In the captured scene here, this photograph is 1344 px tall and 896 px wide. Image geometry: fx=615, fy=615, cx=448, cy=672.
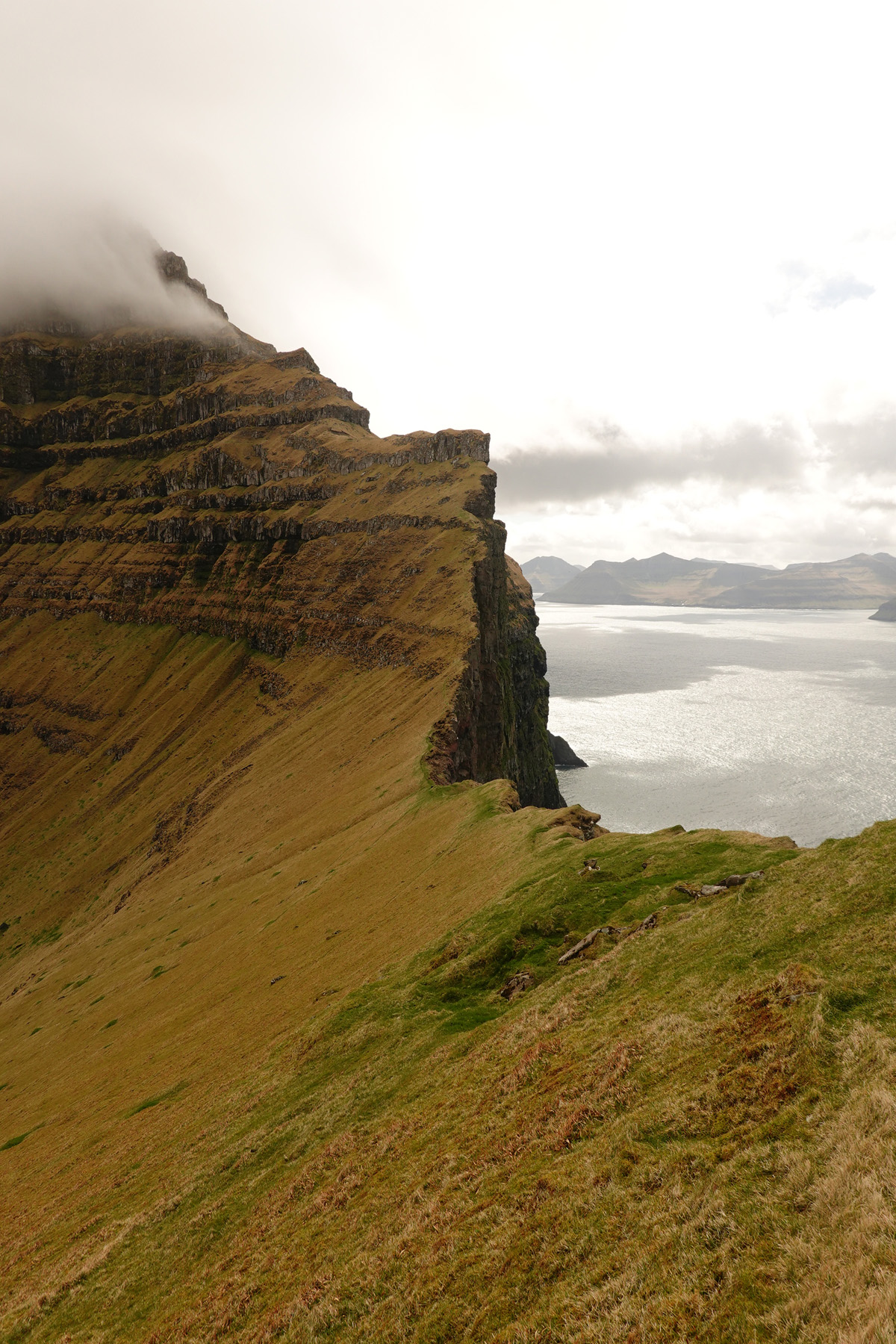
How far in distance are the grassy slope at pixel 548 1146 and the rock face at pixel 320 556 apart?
33403mm

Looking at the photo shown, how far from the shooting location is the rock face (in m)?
92.8

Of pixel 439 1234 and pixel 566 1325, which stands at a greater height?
pixel 566 1325

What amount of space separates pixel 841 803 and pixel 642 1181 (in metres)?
133

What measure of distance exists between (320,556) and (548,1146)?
402ft

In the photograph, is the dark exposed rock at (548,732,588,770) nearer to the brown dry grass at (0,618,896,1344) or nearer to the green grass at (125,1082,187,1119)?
the brown dry grass at (0,618,896,1344)

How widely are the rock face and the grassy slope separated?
1315 inches

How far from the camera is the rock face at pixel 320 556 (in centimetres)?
9275

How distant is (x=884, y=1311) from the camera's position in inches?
290

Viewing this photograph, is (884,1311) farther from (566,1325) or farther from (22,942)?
(22,942)

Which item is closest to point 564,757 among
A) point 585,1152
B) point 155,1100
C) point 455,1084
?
point 155,1100

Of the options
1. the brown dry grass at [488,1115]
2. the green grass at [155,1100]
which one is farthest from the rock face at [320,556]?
the green grass at [155,1100]

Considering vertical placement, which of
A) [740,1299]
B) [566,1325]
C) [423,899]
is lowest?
[423,899]

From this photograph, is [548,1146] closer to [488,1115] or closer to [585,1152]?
[585,1152]

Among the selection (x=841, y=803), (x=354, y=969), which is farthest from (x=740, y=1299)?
(x=841, y=803)
